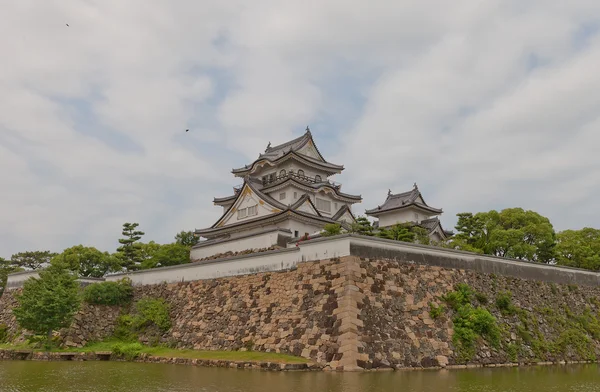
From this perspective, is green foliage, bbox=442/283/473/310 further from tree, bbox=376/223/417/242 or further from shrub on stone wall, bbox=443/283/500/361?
tree, bbox=376/223/417/242

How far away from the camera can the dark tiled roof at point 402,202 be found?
149 ft

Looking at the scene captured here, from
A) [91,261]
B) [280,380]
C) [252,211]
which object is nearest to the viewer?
[280,380]

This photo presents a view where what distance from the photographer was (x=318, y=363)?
1847 cm

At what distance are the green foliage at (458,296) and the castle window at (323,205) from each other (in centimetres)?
1863

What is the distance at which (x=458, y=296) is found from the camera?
2211 cm

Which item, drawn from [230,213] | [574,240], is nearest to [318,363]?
[230,213]

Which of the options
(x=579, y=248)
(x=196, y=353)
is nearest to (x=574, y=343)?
(x=579, y=248)

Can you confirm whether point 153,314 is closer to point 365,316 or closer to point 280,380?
point 365,316

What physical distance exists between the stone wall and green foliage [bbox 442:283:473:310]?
279 millimetres

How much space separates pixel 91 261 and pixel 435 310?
3094 centimetres

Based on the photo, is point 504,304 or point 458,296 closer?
point 458,296

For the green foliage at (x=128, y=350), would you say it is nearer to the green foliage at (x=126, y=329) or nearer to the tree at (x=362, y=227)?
the green foliage at (x=126, y=329)

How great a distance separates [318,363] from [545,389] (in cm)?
767

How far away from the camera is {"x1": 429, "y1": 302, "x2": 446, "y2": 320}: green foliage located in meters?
20.9
